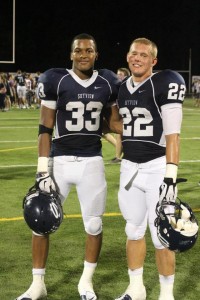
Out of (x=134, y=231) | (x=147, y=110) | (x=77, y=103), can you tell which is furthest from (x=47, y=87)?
(x=134, y=231)

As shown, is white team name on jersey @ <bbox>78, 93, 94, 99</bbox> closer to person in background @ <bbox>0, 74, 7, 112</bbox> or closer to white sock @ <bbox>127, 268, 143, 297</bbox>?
white sock @ <bbox>127, 268, 143, 297</bbox>

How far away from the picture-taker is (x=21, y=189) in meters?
9.19

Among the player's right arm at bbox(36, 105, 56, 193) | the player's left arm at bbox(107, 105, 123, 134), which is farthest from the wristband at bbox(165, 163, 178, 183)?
the player's right arm at bbox(36, 105, 56, 193)

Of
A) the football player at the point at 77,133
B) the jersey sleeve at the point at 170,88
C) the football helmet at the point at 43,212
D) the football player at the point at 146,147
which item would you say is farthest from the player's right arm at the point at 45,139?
the jersey sleeve at the point at 170,88

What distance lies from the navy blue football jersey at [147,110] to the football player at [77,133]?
26cm

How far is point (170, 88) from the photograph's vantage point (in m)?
4.55

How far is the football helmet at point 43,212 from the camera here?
182 inches

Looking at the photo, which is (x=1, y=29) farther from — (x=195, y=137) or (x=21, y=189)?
(x=21, y=189)

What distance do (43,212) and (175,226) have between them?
963 mm

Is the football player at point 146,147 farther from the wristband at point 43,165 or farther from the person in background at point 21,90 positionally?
the person in background at point 21,90

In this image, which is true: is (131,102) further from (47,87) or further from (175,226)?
(175,226)

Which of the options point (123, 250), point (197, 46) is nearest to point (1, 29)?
point (197, 46)

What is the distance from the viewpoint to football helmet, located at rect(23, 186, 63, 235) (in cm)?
462

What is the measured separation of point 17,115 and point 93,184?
19227 mm
